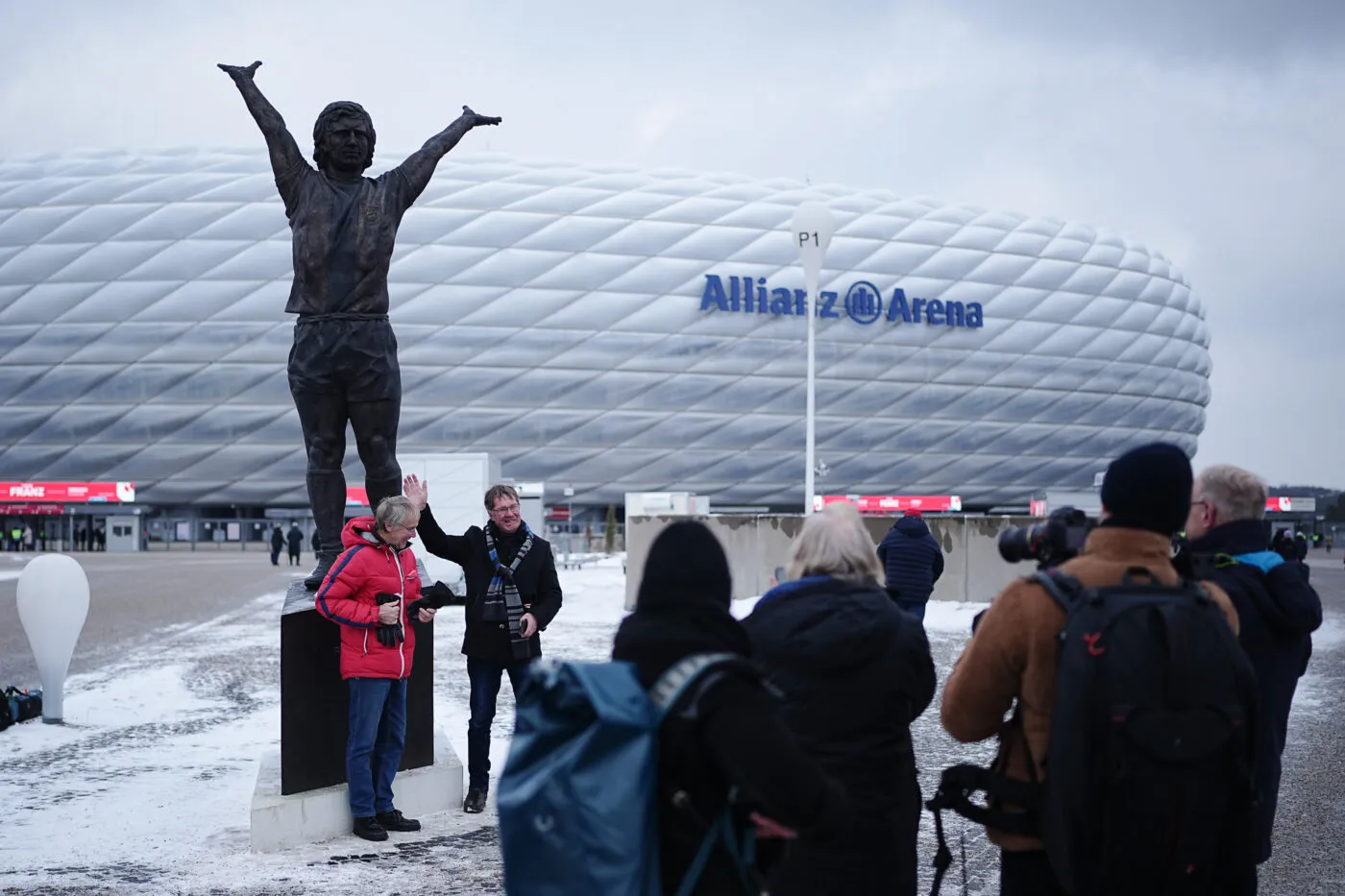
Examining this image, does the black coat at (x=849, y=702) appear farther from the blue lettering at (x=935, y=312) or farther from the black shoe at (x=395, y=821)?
the blue lettering at (x=935, y=312)

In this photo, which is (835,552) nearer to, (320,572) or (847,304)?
(320,572)

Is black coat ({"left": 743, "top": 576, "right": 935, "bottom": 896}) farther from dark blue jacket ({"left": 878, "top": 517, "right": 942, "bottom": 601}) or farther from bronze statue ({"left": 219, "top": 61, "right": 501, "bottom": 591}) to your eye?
dark blue jacket ({"left": 878, "top": 517, "right": 942, "bottom": 601})

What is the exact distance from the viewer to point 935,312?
52188 mm

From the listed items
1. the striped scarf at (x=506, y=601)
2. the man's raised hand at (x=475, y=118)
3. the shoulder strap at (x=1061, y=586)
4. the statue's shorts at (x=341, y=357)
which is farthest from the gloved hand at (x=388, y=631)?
the shoulder strap at (x=1061, y=586)

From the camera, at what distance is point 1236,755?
95.0 inches

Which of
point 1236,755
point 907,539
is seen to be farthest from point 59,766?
point 1236,755

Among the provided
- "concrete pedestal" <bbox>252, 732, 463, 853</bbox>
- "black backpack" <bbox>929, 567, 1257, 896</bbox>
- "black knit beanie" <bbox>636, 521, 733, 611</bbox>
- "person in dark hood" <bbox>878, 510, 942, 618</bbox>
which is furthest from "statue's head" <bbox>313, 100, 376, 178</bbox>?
"black backpack" <bbox>929, 567, 1257, 896</bbox>

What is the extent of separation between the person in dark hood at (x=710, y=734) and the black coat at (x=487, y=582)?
341 cm

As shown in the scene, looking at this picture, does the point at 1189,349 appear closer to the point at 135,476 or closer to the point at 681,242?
the point at 681,242

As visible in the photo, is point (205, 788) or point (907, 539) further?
point (907, 539)

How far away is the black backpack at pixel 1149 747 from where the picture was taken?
93.0 inches

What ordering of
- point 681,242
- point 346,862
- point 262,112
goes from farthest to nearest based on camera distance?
point 681,242, point 262,112, point 346,862

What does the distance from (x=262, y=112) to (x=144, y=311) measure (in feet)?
143

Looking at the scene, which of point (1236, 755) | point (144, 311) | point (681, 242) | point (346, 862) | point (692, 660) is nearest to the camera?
point (692, 660)
